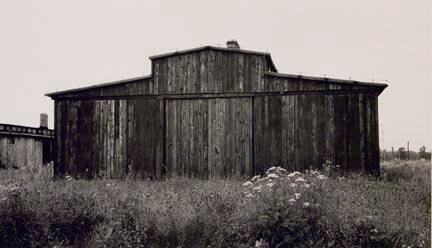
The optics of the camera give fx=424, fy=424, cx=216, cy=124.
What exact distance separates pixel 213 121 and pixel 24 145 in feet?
53.3

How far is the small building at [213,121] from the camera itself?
1555cm

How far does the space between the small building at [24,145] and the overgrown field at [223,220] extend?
57.5 ft

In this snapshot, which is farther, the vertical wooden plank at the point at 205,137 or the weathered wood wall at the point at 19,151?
the weathered wood wall at the point at 19,151

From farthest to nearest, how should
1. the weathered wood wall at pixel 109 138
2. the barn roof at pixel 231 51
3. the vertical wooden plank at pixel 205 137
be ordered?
the weathered wood wall at pixel 109 138, the vertical wooden plank at pixel 205 137, the barn roof at pixel 231 51

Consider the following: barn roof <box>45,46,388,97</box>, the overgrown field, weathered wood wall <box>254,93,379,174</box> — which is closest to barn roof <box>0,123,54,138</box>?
barn roof <box>45,46,388,97</box>

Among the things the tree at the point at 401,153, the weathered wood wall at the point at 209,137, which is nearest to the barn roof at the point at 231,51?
the weathered wood wall at the point at 209,137

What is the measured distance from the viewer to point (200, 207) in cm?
927

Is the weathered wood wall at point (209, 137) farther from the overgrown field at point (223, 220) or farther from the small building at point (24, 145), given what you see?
Answer: the small building at point (24, 145)

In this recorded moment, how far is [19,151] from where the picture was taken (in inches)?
1055

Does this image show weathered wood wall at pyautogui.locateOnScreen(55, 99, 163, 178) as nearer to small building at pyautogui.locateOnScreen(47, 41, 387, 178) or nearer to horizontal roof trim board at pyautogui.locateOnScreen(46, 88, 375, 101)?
small building at pyautogui.locateOnScreen(47, 41, 387, 178)

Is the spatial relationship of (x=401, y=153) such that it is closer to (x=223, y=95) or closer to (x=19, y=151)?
(x=223, y=95)

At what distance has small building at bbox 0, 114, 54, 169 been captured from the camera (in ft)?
83.4

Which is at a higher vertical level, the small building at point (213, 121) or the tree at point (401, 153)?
the small building at point (213, 121)

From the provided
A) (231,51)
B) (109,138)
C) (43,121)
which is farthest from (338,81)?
(43,121)
